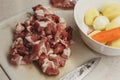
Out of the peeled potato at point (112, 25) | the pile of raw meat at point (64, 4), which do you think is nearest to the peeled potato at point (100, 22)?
the peeled potato at point (112, 25)

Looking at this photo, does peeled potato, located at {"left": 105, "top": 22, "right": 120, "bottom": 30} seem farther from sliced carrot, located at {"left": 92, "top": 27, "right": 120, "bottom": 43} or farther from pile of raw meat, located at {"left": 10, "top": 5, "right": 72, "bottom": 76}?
pile of raw meat, located at {"left": 10, "top": 5, "right": 72, "bottom": 76}

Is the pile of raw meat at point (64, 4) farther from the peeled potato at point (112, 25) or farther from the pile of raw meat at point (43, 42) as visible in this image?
the peeled potato at point (112, 25)

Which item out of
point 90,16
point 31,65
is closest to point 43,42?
point 31,65

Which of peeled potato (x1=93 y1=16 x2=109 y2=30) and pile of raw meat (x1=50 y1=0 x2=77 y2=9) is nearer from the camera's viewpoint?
peeled potato (x1=93 y1=16 x2=109 y2=30)

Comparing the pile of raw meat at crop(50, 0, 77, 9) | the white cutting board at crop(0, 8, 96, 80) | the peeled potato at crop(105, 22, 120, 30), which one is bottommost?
the white cutting board at crop(0, 8, 96, 80)

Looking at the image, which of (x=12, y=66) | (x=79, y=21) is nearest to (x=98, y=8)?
(x=79, y=21)

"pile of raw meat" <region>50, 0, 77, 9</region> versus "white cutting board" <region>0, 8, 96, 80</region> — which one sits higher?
"pile of raw meat" <region>50, 0, 77, 9</region>

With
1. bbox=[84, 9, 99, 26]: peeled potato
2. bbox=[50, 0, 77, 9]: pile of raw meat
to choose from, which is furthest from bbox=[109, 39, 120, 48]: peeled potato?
bbox=[50, 0, 77, 9]: pile of raw meat
